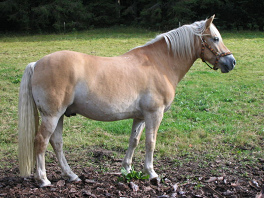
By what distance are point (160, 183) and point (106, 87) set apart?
1503 millimetres

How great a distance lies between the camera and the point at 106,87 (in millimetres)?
3664

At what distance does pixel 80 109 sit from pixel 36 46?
1342cm

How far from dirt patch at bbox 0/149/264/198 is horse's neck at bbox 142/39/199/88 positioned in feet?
4.44

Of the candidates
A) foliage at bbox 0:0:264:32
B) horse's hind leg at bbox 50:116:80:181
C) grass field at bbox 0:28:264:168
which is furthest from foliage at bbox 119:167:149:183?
foliage at bbox 0:0:264:32

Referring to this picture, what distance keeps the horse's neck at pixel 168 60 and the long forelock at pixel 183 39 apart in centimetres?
6

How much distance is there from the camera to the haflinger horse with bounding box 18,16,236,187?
139 inches

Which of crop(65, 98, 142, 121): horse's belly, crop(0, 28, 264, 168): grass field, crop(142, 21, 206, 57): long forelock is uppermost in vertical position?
crop(142, 21, 206, 57): long forelock

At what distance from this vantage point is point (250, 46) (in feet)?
51.0

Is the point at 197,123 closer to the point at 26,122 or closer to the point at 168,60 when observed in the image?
the point at 168,60

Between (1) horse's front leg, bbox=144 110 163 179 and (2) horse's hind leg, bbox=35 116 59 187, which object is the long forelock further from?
(2) horse's hind leg, bbox=35 116 59 187

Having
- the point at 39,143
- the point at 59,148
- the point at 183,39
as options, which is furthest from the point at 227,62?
the point at 39,143

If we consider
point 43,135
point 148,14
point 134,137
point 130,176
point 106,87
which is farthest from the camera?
point 148,14

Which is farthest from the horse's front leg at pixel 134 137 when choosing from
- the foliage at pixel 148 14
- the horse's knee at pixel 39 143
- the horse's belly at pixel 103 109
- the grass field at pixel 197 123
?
the foliage at pixel 148 14

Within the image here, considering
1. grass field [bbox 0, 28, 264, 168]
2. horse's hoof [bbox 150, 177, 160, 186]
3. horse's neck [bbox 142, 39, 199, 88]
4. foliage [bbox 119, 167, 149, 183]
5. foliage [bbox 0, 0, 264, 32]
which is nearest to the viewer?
foliage [bbox 119, 167, 149, 183]
